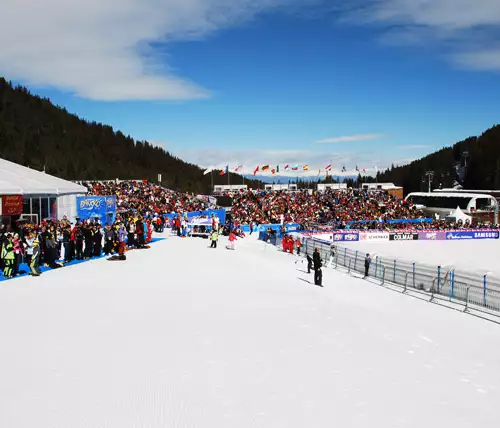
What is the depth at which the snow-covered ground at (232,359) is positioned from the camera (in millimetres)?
6387

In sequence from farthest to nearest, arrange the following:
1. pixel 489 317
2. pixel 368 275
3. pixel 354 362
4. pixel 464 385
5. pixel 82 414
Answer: pixel 368 275 → pixel 489 317 → pixel 354 362 → pixel 464 385 → pixel 82 414

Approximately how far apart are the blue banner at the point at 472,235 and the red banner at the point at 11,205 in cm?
3757

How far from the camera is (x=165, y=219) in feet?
127

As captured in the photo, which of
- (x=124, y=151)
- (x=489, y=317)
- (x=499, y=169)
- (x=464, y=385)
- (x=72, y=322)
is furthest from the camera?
(x=124, y=151)

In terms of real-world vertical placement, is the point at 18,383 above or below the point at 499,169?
below

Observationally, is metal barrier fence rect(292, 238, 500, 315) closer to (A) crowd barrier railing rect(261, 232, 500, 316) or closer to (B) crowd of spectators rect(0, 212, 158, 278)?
(A) crowd barrier railing rect(261, 232, 500, 316)

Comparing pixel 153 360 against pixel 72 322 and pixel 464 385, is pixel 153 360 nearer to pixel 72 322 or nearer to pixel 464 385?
pixel 72 322

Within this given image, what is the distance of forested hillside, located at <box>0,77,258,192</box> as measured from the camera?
108m

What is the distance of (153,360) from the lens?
27.0 ft

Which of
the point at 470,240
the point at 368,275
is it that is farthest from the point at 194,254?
the point at 470,240

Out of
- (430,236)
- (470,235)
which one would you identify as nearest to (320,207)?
(430,236)

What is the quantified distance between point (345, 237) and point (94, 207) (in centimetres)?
2179

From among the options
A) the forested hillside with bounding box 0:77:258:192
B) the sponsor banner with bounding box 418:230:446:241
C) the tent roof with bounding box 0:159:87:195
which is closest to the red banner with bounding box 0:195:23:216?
the tent roof with bounding box 0:159:87:195

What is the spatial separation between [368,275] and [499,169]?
12410cm
